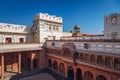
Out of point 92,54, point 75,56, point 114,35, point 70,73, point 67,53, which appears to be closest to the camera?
point 92,54

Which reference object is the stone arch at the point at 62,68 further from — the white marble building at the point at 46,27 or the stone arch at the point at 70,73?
the white marble building at the point at 46,27

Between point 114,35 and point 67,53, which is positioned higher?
point 114,35

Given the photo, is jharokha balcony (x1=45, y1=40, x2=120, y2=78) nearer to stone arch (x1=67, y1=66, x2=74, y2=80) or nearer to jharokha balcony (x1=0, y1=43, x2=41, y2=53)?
stone arch (x1=67, y1=66, x2=74, y2=80)

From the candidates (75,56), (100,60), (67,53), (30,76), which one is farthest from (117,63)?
(30,76)

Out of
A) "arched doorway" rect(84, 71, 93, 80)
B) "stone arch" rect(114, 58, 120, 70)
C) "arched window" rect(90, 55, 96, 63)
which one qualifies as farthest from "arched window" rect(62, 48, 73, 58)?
"stone arch" rect(114, 58, 120, 70)

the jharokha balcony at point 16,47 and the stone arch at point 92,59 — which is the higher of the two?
the jharokha balcony at point 16,47

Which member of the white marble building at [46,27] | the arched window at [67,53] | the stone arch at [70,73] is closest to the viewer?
the arched window at [67,53]

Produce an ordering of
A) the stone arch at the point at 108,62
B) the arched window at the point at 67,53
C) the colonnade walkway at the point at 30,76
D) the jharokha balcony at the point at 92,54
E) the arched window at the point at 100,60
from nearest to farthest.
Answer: the jharokha balcony at the point at 92,54
the stone arch at the point at 108,62
the arched window at the point at 100,60
the arched window at the point at 67,53
the colonnade walkway at the point at 30,76

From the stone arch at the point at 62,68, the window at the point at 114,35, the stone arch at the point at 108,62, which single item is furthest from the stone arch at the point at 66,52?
the window at the point at 114,35

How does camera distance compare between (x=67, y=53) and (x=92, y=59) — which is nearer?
(x=92, y=59)

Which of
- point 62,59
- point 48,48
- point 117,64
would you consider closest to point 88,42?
point 117,64

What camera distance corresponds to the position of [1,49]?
21031 mm

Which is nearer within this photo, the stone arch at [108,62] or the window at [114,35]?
the stone arch at [108,62]

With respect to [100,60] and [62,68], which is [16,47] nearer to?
[62,68]
